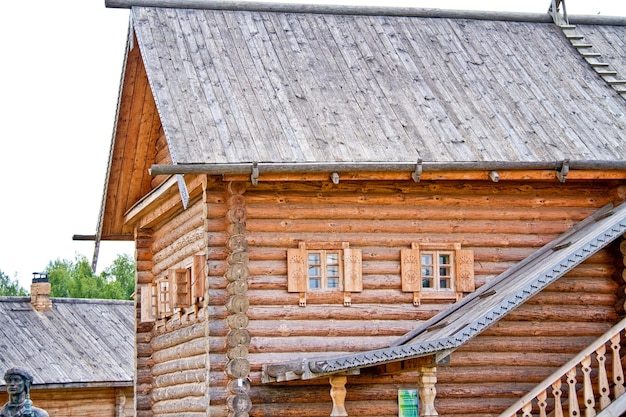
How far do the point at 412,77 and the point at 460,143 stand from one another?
2.23 m

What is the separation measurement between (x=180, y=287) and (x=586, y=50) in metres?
8.76

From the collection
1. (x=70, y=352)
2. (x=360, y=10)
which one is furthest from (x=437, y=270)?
(x=70, y=352)

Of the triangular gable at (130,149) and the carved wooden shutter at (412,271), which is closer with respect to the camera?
the carved wooden shutter at (412,271)

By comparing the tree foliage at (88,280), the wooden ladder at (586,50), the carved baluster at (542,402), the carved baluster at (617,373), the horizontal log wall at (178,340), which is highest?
the tree foliage at (88,280)

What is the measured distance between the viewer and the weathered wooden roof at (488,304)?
1767 cm

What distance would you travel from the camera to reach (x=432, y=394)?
59.0ft

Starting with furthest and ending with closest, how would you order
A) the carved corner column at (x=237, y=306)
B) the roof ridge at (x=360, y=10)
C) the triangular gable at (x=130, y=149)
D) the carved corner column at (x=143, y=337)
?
the carved corner column at (x=143, y=337) → the roof ridge at (x=360, y=10) → the triangular gable at (x=130, y=149) → the carved corner column at (x=237, y=306)

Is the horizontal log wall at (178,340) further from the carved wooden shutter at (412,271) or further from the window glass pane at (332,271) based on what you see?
the carved wooden shutter at (412,271)

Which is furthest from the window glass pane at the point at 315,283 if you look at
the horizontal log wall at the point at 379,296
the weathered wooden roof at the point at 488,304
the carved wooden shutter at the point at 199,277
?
the carved wooden shutter at the point at 199,277

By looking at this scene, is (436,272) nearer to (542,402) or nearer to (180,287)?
(542,402)

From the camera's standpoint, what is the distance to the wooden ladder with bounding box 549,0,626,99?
2322 centimetres

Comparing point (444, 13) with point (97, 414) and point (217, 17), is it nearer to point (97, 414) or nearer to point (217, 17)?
point (217, 17)

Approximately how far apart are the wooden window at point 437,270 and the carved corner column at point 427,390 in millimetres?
2211

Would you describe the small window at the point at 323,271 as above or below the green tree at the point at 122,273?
below
